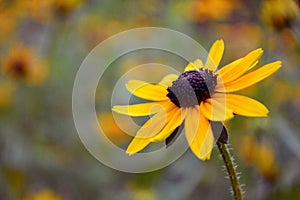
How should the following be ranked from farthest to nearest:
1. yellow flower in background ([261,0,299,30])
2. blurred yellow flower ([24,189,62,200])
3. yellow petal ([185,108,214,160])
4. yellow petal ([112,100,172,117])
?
blurred yellow flower ([24,189,62,200]) < yellow flower in background ([261,0,299,30]) < yellow petal ([112,100,172,117]) < yellow petal ([185,108,214,160])

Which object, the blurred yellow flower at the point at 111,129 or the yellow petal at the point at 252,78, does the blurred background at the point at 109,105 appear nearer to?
the blurred yellow flower at the point at 111,129

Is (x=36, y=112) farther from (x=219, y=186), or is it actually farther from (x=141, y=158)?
(x=219, y=186)

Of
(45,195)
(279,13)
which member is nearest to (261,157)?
(279,13)

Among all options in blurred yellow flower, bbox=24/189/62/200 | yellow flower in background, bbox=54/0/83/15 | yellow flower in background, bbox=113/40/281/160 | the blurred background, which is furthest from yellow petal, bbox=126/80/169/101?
yellow flower in background, bbox=54/0/83/15

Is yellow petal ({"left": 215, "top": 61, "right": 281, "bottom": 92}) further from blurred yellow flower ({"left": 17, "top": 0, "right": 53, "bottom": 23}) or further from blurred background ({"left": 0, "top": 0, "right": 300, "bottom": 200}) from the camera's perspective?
blurred yellow flower ({"left": 17, "top": 0, "right": 53, "bottom": 23})

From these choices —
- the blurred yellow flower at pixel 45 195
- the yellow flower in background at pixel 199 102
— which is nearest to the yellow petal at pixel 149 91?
the yellow flower in background at pixel 199 102
